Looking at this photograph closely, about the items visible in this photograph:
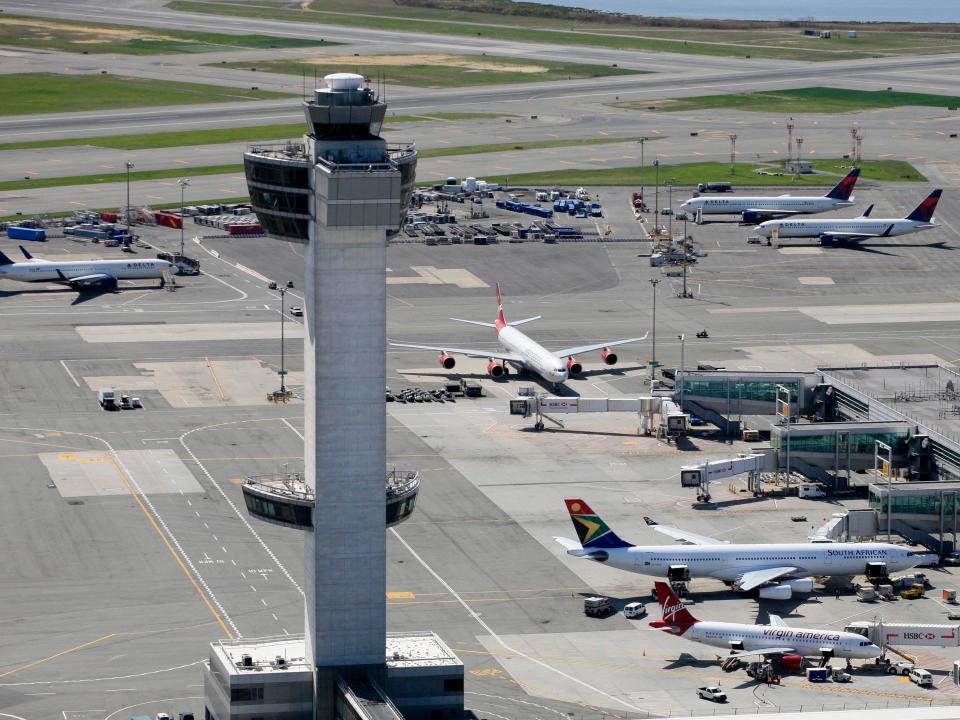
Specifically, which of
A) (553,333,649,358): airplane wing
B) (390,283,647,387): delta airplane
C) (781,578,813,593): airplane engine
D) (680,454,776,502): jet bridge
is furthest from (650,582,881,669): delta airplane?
(553,333,649,358): airplane wing

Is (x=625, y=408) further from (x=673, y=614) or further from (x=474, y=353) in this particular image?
(x=673, y=614)

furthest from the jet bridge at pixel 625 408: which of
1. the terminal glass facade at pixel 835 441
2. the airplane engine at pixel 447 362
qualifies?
the airplane engine at pixel 447 362

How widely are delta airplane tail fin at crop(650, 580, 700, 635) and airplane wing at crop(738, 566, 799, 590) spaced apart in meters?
10.5

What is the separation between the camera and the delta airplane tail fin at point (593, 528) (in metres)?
120

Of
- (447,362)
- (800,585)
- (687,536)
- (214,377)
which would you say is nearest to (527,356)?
(447,362)

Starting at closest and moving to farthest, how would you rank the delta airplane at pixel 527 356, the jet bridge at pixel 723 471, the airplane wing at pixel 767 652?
the airplane wing at pixel 767 652 → the jet bridge at pixel 723 471 → the delta airplane at pixel 527 356

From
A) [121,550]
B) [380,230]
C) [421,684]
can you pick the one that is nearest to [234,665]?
[421,684]

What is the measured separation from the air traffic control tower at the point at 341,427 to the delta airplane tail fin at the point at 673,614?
18209 mm

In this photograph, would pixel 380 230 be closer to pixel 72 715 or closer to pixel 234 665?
pixel 234 665

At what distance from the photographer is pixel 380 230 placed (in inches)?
3580

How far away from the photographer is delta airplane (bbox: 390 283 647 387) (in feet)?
562

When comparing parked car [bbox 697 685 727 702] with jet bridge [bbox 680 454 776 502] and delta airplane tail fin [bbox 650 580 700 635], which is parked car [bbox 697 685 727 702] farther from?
jet bridge [bbox 680 454 776 502]

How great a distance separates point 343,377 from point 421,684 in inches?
638

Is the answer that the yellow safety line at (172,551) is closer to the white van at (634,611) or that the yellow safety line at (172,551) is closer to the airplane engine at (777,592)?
the white van at (634,611)
